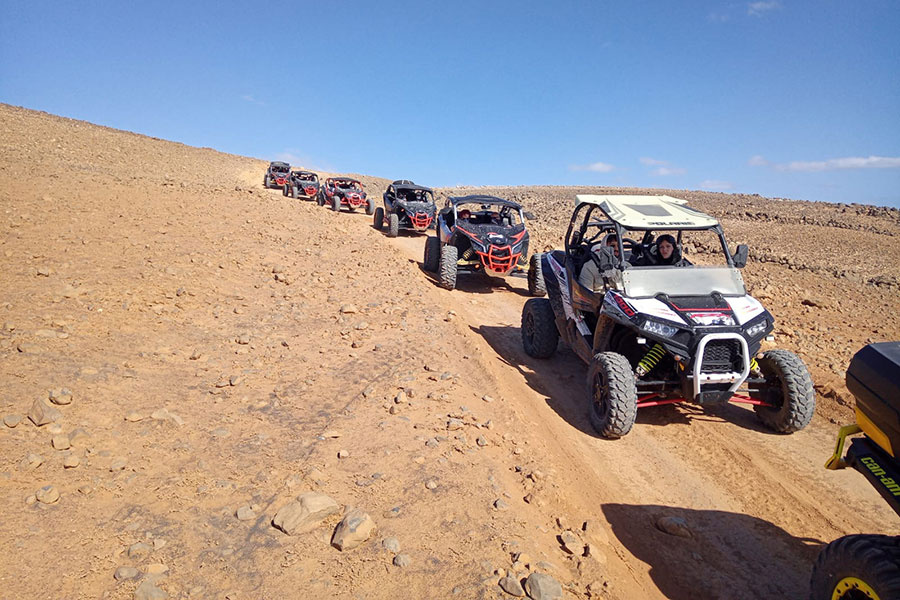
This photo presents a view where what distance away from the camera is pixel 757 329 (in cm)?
491

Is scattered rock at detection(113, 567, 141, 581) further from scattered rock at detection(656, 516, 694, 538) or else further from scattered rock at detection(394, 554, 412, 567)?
scattered rock at detection(656, 516, 694, 538)

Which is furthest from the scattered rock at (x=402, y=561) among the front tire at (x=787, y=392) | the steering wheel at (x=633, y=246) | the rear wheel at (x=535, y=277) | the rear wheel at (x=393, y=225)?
the rear wheel at (x=393, y=225)

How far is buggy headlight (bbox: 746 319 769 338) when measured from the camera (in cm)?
484

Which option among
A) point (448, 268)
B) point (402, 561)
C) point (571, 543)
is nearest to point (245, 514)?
point (402, 561)

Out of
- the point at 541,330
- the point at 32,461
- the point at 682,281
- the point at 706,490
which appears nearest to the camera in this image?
the point at 32,461

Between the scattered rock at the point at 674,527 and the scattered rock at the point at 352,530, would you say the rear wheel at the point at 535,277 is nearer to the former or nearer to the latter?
the scattered rock at the point at 674,527

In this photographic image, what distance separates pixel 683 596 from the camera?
3.20 meters

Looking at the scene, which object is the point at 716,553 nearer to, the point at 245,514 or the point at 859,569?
the point at 859,569

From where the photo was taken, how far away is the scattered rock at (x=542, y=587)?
2.83 meters

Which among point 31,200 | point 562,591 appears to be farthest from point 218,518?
point 31,200

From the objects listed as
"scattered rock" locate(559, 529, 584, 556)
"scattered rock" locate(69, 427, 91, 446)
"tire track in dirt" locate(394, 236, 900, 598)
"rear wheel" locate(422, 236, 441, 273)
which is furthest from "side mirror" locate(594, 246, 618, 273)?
"rear wheel" locate(422, 236, 441, 273)

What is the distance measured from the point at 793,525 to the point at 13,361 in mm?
6432

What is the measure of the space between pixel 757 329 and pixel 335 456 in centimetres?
397

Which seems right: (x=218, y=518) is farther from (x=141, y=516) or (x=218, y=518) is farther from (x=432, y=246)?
(x=432, y=246)
